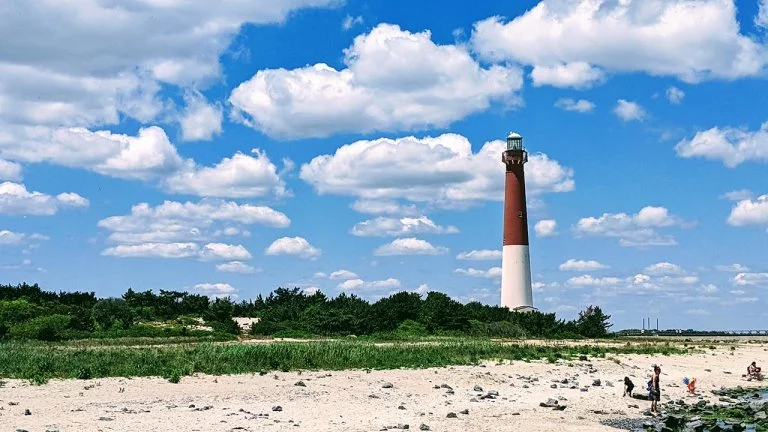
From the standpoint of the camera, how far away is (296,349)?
3716 cm

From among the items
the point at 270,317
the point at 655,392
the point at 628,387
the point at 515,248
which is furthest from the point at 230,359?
the point at 515,248

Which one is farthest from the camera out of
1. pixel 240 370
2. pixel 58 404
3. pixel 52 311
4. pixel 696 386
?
pixel 52 311

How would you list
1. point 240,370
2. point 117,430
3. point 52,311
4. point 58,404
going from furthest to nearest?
point 52,311 → point 240,370 → point 58,404 → point 117,430

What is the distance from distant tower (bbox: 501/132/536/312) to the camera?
69875mm

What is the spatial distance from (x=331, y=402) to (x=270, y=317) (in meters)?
37.2

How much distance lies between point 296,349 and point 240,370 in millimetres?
5655

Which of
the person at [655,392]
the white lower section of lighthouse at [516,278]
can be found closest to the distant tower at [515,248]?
the white lower section of lighthouse at [516,278]

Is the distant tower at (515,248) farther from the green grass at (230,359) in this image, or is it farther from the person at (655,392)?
the person at (655,392)

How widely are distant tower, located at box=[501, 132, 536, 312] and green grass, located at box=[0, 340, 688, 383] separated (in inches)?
1058

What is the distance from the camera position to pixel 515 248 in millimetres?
69750

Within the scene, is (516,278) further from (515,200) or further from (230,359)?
(230,359)

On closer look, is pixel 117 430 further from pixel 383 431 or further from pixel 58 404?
pixel 383 431

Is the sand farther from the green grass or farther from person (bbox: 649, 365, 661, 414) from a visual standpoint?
the green grass

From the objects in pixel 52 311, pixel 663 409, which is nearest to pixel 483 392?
pixel 663 409
